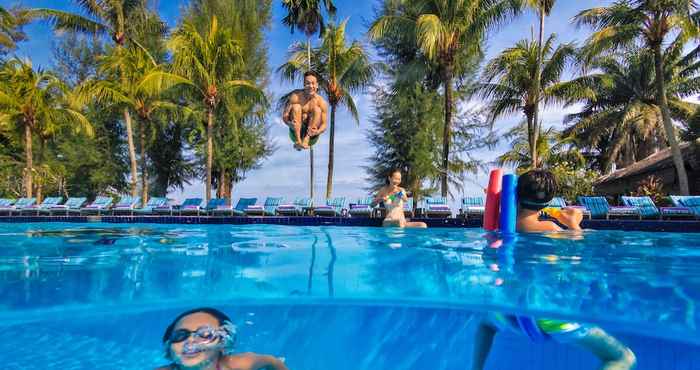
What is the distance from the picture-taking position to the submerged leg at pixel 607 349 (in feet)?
7.30

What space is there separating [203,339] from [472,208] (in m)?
13.5

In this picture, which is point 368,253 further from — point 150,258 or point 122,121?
point 122,121

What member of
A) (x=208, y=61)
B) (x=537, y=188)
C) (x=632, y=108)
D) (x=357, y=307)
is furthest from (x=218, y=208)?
(x=632, y=108)

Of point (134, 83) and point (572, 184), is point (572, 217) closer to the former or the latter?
point (572, 184)

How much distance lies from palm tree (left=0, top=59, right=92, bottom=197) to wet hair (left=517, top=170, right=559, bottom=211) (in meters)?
17.6

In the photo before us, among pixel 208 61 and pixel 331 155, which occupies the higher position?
pixel 208 61

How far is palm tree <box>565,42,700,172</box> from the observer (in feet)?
76.7

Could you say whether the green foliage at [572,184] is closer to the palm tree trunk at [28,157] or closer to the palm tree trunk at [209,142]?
the palm tree trunk at [209,142]

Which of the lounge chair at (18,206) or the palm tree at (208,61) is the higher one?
the palm tree at (208,61)

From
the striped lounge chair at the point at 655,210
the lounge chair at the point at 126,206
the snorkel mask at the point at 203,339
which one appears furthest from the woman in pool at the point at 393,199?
the lounge chair at the point at 126,206

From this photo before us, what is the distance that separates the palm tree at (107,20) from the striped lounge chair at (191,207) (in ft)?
8.26

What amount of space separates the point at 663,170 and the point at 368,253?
20071 mm

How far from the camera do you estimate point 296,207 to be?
16297mm

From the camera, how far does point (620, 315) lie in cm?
271
